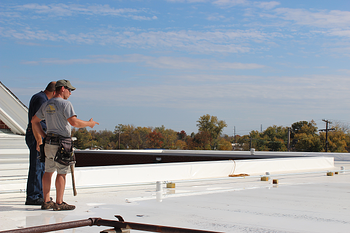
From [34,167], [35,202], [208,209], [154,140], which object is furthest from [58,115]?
[154,140]

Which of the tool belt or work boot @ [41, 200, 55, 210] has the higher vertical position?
the tool belt

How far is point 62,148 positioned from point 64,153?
66 millimetres

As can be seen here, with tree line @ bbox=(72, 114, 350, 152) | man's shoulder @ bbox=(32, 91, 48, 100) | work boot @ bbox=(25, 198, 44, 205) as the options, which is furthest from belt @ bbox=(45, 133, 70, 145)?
tree line @ bbox=(72, 114, 350, 152)

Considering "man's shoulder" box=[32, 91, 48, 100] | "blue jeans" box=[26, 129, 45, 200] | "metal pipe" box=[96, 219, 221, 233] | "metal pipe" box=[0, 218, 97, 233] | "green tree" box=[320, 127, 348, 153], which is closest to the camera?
"metal pipe" box=[0, 218, 97, 233]

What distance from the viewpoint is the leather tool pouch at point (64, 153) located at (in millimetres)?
4410

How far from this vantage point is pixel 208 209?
4.89m

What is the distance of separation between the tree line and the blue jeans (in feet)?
216

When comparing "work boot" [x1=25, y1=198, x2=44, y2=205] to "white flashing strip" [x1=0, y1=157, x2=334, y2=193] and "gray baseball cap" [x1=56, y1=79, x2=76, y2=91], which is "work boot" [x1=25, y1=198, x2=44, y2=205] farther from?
"gray baseball cap" [x1=56, y1=79, x2=76, y2=91]

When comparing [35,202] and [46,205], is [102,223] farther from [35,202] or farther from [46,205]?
[35,202]

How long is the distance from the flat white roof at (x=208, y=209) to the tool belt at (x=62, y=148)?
0.62 metres

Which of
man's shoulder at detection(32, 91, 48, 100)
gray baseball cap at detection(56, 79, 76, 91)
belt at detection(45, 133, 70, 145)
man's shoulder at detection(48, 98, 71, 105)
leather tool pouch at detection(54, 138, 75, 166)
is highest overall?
gray baseball cap at detection(56, 79, 76, 91)

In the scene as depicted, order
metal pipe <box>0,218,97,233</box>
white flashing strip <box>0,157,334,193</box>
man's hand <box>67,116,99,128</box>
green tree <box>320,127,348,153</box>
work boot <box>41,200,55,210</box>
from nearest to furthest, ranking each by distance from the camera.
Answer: metal pipe <box>0,218,97,233</box> < man's hand <box>67,116,99,128</box> < work boot <box>41,200,55,210</box> < white flashing strip <box>0,157,334,193</box> < green tree <box>320,127,348,153</box>

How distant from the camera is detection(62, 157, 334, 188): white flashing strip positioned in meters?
7.06

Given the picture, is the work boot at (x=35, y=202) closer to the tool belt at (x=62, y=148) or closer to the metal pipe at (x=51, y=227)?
the tool belt at (x=62, y=148)
